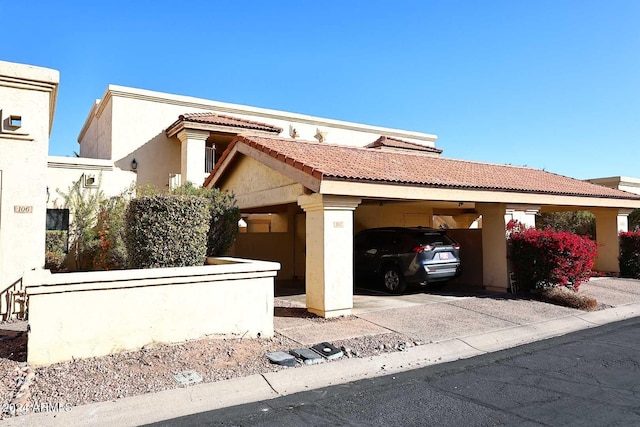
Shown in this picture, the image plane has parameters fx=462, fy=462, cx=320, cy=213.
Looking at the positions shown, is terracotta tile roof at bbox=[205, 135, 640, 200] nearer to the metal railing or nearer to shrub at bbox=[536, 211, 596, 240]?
shrub at bbox=[536, 211, 596, 240]

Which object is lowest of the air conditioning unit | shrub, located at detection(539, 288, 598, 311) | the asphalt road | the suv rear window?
the asphalt road

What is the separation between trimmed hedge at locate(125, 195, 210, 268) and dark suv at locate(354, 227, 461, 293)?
17.5 feet

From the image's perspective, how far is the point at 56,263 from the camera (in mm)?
12758

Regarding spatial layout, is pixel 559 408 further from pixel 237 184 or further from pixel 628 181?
pixel 628 181

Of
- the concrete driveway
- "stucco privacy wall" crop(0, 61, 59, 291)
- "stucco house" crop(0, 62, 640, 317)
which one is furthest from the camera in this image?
"stucco house" crop(0, 62, 640, 317)

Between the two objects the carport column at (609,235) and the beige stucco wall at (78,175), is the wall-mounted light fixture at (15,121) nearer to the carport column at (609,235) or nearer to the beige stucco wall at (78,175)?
the beige stucco wall at (78,175)

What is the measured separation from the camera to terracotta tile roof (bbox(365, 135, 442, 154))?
23050mm

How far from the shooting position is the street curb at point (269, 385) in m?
4.59

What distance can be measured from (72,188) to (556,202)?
14340 mm

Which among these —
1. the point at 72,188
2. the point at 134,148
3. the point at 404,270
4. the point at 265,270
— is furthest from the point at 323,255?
the point at 134,148

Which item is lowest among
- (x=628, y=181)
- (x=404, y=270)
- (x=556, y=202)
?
(x=404, y=270)

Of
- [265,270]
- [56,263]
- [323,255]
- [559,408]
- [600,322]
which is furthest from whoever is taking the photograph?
[56,263]

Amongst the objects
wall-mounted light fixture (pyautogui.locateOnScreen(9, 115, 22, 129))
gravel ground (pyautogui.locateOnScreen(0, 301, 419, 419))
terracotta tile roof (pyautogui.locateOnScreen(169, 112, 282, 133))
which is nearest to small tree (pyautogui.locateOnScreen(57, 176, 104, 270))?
terracotta tile roof (pyautogui.locateOnScreen(169, 112, 282, 133))

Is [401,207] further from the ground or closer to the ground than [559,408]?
further from the ground
